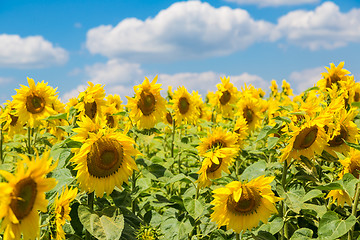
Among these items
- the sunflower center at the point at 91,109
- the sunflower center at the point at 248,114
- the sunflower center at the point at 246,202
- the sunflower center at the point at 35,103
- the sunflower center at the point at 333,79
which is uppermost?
the sunflower center at the point at 333,79

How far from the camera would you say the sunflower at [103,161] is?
2.92 metres

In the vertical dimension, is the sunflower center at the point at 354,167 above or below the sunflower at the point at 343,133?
below

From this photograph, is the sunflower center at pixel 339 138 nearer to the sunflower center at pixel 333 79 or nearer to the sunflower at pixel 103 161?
the sunflower center at pixel 333 79

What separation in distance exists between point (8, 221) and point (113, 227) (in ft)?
3.32

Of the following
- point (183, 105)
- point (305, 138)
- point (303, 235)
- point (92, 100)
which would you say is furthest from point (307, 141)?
point (183, 105)

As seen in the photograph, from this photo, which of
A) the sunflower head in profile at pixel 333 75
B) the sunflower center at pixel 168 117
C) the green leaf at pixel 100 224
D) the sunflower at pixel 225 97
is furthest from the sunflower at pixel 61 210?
the sunflower at pixel 225 97

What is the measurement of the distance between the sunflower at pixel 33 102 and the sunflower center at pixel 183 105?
1.82 meters

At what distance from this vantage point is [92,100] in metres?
3.85

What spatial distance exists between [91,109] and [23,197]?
191 cm

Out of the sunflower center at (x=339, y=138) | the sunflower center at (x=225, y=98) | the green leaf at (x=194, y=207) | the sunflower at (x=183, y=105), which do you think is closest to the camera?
the green leaf at (x=194, y=207)

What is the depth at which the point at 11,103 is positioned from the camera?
522cm

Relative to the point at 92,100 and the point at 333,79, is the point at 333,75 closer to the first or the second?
the point at 333,79

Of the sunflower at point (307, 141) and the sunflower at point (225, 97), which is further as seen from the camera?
the sunflower at point (225, 97)

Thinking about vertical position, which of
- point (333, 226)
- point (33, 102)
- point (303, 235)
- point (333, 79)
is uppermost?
Answer: point (333, 79)
